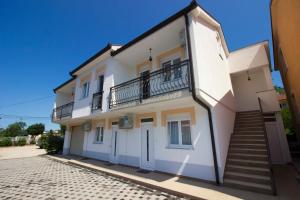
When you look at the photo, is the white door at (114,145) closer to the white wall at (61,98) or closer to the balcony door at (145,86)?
the balcony door at (145,86)

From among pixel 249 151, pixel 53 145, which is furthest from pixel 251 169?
pixel 53 145

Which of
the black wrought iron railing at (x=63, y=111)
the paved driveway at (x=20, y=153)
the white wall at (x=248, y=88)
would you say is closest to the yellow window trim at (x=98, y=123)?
the black wrought iron railing at (x=63, y=111)

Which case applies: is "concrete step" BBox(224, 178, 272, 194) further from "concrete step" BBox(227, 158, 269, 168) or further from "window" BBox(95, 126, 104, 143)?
"window" BBox(95, 126, 104, 143)

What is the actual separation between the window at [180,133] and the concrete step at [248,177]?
6.14 feet

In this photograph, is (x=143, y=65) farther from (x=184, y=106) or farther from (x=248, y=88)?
(x=248, y=88)

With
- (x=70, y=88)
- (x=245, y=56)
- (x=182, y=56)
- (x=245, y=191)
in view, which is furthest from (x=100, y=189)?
(x=70, y=88)

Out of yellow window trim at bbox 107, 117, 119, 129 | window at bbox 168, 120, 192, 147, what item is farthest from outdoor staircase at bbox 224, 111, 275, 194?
yellow window trim at bbox 107, 117, 119, 129

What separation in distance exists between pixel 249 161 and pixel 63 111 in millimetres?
15628

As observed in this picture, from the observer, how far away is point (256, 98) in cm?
1116

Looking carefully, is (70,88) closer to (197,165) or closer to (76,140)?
(76,140)

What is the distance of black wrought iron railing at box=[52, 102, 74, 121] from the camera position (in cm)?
1410

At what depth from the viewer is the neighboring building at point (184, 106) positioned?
627 cm

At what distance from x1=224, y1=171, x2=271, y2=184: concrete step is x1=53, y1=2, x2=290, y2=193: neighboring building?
0.10ft

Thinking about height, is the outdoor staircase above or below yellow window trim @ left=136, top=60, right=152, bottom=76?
below
